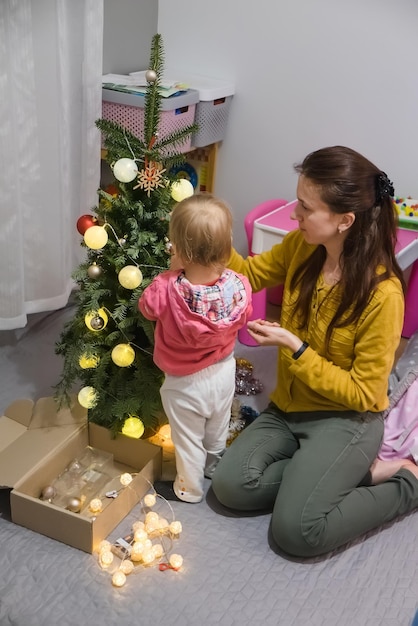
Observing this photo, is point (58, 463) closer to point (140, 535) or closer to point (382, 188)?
point (140, 535)

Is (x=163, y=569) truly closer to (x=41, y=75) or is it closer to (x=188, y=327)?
(x=188, y=327)

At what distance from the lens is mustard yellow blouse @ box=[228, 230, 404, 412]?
4.33 ft

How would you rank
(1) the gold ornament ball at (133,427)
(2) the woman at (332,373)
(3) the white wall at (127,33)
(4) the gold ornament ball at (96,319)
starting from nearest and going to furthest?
1. (2) the woman at (332,373)
2. (4) the gold ornament ball at (96,319)
3. (1) the gold ornament ball at (133,427)
4. (3) the white wall at (127,33)

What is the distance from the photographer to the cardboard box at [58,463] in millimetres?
1322

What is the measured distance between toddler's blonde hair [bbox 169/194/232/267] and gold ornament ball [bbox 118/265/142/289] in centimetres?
14

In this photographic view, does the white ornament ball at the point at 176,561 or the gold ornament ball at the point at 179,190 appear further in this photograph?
the gold ornament ball at the point at 179,190

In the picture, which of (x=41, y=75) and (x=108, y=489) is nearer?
(x=108, y=489)

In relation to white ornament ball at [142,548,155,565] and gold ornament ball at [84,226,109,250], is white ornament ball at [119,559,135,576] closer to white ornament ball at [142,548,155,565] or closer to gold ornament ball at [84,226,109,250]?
white ornament ball at [142,548,155,565]

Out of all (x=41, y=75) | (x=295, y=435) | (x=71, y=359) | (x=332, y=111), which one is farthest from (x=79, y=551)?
(x=332, y=111)

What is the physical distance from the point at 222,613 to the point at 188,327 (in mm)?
554

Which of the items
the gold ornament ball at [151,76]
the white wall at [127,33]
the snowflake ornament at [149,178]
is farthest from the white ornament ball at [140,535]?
the white wall at [127,33]

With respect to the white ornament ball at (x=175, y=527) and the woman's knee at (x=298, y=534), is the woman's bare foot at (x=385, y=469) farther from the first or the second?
the white ornament ball at (x=175, y=527)

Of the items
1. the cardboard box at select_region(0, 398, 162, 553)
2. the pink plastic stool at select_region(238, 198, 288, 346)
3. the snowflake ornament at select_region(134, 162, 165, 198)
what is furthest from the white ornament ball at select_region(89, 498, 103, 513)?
the pink plastic stool at select_region(238, 198, 288, 346)

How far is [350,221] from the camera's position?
1.31 metres
